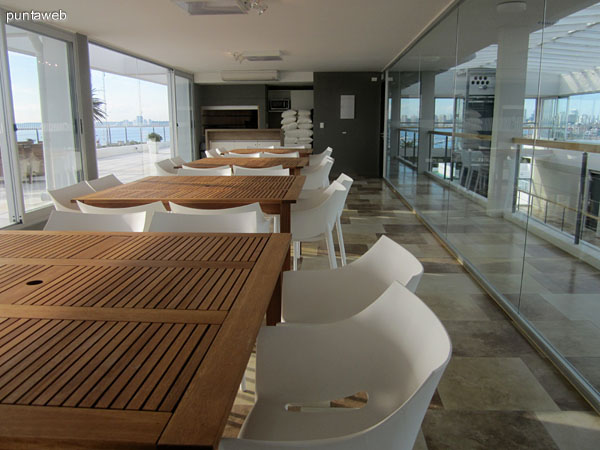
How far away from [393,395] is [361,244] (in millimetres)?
3824

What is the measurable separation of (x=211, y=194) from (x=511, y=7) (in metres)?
2.31

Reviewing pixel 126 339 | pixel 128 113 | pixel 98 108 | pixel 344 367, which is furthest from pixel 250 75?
pixel 126 339

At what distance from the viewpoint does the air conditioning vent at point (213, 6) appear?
4984mm

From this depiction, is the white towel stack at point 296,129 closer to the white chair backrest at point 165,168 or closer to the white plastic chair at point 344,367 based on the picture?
the white chair backrest at point 165,168

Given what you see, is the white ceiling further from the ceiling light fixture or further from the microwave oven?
the microwave oven

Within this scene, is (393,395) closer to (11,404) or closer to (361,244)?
(11,404)

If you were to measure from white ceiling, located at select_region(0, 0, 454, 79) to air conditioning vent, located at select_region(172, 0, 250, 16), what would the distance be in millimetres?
207

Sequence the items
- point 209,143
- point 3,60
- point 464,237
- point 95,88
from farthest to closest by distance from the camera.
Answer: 1. point 209,143
2. point 95,88
3. point 3,60
4. point 464,237

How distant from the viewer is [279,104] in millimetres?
13656

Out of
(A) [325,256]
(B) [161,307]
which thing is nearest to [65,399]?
(B) [161,307]

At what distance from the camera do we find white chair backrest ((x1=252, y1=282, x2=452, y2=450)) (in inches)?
49.6

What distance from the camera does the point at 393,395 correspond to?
4.37ft

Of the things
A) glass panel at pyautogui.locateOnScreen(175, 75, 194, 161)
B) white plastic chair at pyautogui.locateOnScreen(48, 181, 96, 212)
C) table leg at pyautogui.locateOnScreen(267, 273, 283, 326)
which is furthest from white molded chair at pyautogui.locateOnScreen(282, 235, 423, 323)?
glass panel at pyautogui.locateOnScreen(175, 75, 194, 161)

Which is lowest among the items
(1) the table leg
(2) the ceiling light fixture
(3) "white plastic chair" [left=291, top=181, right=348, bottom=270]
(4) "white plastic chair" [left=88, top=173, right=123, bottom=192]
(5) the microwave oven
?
(1) the table leg
